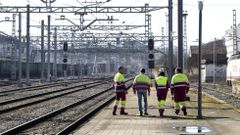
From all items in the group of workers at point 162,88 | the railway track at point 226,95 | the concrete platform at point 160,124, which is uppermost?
the group of workers at point 162,88

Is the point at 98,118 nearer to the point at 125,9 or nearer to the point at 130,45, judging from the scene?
the point at 125,9

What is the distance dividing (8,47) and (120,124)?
81084mm

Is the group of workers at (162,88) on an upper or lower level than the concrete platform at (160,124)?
upper

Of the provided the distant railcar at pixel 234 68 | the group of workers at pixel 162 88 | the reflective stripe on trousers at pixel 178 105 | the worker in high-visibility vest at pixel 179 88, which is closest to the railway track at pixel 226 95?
the distant railcar at pixel 234 68

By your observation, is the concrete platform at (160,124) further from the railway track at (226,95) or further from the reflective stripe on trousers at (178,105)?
the railway track at (226,95)

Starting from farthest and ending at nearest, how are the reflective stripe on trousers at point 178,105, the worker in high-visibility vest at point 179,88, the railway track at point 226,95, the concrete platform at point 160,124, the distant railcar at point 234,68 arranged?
the distant railcar at point 234,68
the railway track at point 226,95
the reflective stripe on trousers at point 178,105
the worker in high-visibility vest at point 179,88
the concrete platform at point 160,124

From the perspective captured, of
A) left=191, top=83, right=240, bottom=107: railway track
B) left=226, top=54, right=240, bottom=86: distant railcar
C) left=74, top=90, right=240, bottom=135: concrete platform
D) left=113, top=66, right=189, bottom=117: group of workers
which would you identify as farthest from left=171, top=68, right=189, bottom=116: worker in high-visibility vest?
left=226, top=54, right=240, bottom=86: distant railcar

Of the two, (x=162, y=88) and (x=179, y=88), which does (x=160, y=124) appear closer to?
(x=179, y=88)

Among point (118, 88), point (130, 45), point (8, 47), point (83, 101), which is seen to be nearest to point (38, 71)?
point (8, 47)

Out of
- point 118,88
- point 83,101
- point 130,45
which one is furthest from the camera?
point 130,45

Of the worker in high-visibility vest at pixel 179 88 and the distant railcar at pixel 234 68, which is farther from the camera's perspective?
the distant railcar at pixel 234 68

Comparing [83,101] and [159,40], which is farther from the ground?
[159,40]

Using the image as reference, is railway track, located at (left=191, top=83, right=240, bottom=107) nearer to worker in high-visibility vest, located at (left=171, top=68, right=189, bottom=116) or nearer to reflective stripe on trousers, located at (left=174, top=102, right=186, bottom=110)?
reflective stripe on trousers, located at (left=174, top=102, right=186, bottom=110)

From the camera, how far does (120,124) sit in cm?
1644
